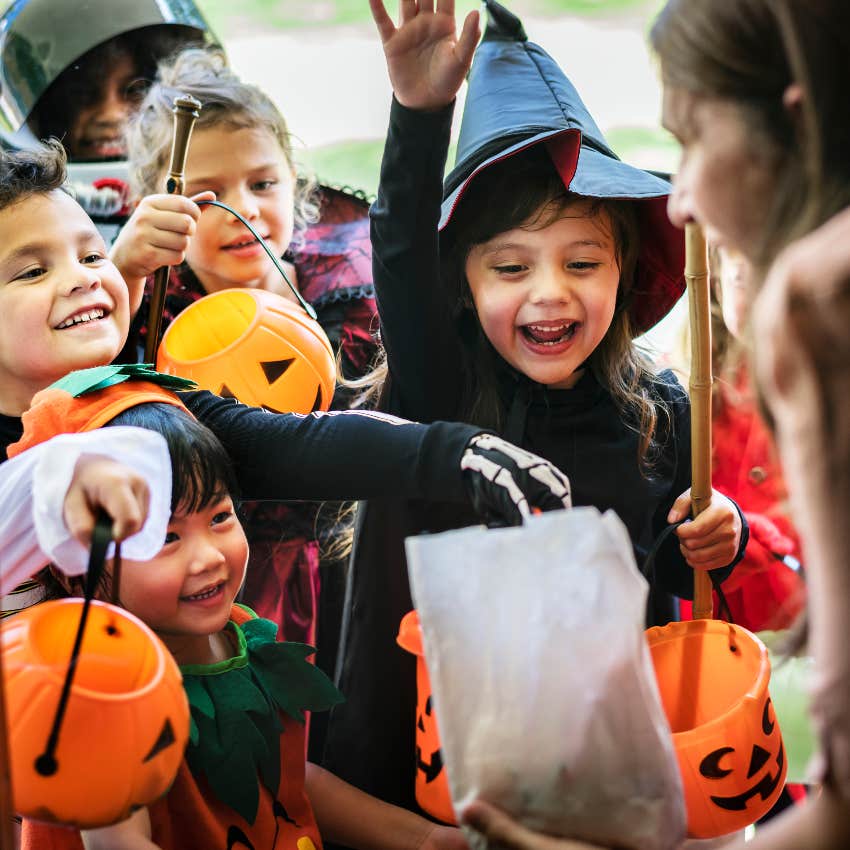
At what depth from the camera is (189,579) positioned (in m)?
1.19

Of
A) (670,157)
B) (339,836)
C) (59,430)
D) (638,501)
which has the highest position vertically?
(670,157)

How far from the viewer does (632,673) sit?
90 cm

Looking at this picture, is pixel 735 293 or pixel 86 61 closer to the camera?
pixel 735 293

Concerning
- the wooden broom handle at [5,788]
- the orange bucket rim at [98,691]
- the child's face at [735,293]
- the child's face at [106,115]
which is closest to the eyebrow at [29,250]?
the orange bucket rim at [98,691]

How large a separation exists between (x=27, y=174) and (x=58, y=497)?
0.53 meters

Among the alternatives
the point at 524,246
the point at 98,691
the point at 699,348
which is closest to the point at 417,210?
the point at 524,246

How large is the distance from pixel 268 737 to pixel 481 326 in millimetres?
615

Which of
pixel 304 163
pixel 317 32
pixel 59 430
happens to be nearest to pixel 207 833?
pixel 59 430

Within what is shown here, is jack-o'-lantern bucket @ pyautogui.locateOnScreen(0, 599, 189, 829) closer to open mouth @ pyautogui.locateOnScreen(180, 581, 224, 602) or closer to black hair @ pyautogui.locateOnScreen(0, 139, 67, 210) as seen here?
open mouth @ pyautogui.locateOnScreen(180, 581, 224, 602)

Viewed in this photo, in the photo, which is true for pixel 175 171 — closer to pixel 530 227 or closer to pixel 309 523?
pixel 530 227

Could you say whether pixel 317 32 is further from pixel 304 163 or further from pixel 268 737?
pixel 268 737

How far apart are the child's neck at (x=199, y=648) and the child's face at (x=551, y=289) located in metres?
0.51

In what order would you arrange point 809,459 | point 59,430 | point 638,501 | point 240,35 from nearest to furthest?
point 809,459 < point 59,430 < point 638,501 < point 240,35

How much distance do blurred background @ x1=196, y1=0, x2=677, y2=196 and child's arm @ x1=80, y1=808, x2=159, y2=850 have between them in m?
1.44
